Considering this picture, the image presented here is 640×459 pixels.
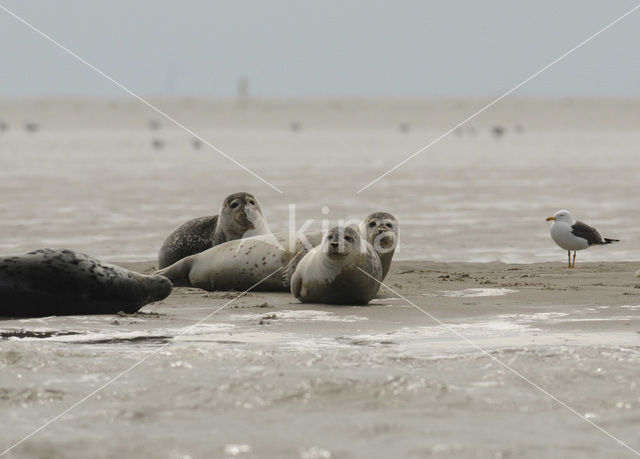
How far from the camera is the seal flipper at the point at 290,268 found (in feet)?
28.5

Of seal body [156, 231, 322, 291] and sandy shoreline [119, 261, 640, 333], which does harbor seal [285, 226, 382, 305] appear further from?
seal body [156, 231, 322, 291]

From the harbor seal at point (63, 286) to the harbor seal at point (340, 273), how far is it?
3.72 feet

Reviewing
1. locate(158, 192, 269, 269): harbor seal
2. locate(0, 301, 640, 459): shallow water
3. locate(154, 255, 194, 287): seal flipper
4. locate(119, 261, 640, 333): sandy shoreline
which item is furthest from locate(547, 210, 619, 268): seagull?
locate(0, 301, 640, 459): shallow water

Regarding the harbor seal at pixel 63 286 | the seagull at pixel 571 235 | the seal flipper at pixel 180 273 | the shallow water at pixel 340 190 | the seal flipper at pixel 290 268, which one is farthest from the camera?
the shallow water at pixel 340 190

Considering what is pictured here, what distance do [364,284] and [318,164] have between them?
67.1ft

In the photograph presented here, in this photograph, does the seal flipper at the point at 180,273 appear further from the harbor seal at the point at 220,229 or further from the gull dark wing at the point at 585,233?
the gull dark wing at the point at 585,233

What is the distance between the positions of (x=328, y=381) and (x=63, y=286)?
Answer: 8.88 ft

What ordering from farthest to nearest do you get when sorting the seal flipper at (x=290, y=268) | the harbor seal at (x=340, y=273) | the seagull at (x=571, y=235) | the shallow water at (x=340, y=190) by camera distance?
the shallow water at (x=340, y=190) < the seagull at (x=571, y=235) < the seal flipper at (x=290, y=268) < the harbor seal at (x=340, y=273)

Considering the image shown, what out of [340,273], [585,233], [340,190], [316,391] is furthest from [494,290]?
[340,190]

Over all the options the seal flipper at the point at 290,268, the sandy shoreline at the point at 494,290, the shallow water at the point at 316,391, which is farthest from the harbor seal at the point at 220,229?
the shallow water at the point at 316,391

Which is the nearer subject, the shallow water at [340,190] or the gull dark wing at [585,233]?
the gull dark wing at [585,233]

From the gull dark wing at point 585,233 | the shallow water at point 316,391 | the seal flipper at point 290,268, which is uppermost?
the gull dark wing at point 585,233

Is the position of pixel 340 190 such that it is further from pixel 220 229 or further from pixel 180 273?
pixel 180 273

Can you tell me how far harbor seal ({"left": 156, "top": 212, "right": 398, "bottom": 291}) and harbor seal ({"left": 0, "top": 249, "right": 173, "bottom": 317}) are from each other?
4.98 feet
